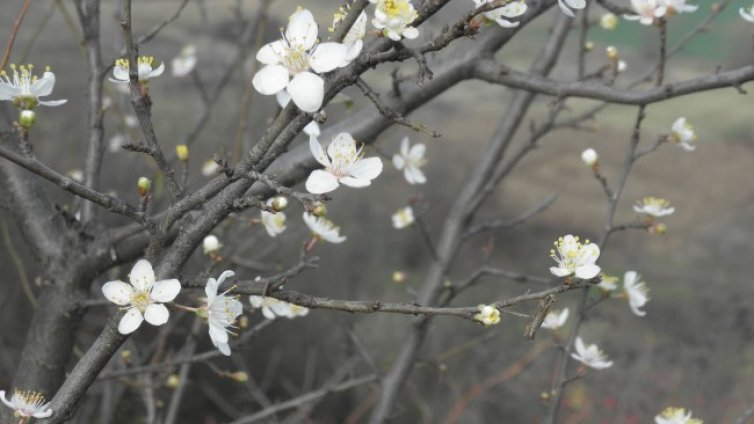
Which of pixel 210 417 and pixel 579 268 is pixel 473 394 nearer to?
pixel 210 417

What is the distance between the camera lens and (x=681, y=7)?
1474 mm

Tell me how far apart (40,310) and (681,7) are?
1270mm

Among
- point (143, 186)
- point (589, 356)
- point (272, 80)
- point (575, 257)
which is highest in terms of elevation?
point (272, 80)

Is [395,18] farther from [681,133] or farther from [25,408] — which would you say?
[681,133]

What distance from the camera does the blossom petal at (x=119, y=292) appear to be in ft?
3.23

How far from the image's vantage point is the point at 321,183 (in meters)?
0.91

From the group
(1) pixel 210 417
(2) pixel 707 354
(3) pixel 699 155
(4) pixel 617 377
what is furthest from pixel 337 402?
(3) pixel 699 155

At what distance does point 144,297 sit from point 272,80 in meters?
0.31

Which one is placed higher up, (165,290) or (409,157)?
(165,290)

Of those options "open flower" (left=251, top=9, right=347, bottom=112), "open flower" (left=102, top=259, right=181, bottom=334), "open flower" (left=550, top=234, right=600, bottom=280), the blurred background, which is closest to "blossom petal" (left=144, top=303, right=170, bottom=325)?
"open flower" (left=102, top=259, right=181, bottom=334)

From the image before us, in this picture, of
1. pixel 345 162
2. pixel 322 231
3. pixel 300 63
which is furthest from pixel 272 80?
pixel 322 231

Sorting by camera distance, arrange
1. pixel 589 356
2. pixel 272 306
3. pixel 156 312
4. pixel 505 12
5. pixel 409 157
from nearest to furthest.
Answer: pixel 156 312, pixel 505 12, pixel 272 306, pixel 589 356, pixel 409 157

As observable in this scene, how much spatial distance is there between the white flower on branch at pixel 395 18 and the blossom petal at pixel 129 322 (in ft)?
1.42

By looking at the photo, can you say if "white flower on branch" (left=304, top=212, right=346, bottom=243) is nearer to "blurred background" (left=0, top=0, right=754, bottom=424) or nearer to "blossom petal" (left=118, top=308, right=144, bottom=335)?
"blossom petal" (left=118, top=308, right=144, bottom=335)
